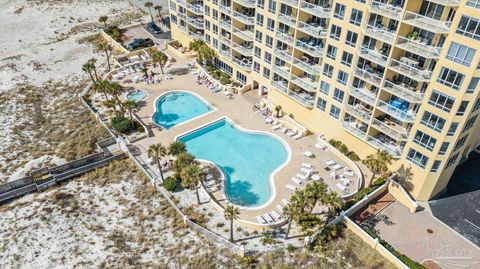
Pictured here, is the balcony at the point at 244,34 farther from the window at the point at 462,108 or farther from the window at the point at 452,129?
the window at the point at 462,108

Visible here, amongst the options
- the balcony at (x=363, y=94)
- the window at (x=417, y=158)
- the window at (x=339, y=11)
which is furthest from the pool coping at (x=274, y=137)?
the window at (x=339, y=11)

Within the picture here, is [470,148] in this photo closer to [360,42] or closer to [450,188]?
[450,188]

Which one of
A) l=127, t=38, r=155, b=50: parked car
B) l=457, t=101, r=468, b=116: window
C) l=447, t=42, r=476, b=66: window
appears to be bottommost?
l=127, t=38, r=155, b=50: parked car

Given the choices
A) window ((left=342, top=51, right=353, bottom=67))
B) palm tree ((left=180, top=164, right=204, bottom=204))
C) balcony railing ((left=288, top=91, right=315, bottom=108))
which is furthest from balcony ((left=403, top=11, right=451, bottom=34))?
palm tree ((left=180, top=164, right=204, bottom=204))

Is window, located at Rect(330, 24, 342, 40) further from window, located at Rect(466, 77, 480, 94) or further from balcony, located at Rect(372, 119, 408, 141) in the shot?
window, located at Rect(466, 77, 480, 94)

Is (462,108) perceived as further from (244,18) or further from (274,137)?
(244,18)

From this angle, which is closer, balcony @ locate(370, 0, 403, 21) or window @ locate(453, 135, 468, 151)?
balcony @ locate(370, 0, 403, 21)

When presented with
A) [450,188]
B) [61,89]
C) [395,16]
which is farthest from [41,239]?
[450,188]
